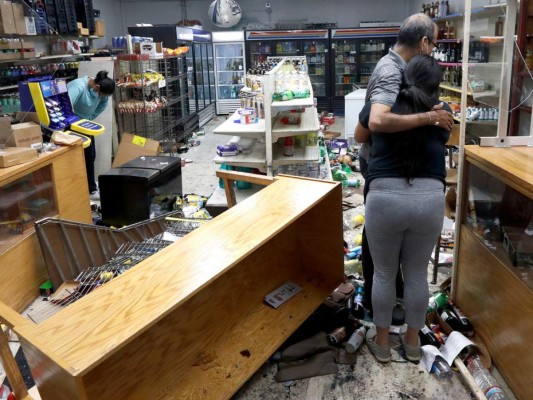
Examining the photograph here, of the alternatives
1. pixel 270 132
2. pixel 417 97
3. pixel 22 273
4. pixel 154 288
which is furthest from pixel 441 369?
pixel 22 273

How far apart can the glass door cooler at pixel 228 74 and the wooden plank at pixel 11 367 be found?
35.7ft

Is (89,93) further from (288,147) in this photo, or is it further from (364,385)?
(364,385)

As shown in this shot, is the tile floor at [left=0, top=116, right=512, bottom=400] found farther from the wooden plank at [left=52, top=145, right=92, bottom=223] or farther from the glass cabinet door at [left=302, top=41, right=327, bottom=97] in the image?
the glass cabinet door at [left=302, top=41, right=327, bottom=97]

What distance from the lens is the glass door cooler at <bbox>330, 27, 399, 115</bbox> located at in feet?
36.8

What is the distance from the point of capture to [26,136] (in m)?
3.51

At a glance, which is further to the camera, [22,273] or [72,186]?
[72,186]

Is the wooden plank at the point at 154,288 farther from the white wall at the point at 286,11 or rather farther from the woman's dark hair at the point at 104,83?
the white wall at the point at 286,11

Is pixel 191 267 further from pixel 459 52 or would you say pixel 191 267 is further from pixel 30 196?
pixel 459 52

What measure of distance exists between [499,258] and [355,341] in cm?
87

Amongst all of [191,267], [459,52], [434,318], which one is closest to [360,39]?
[459,52]

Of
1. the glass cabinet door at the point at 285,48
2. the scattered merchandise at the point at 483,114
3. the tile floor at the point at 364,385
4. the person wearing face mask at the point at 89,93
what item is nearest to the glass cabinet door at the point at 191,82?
the glass cabinet door at the point at 285,48

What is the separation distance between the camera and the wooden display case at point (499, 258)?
84.0 inches

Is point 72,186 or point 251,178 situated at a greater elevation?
point 251,178

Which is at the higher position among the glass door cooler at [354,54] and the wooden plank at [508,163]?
the glass door cooler at [354,54]
